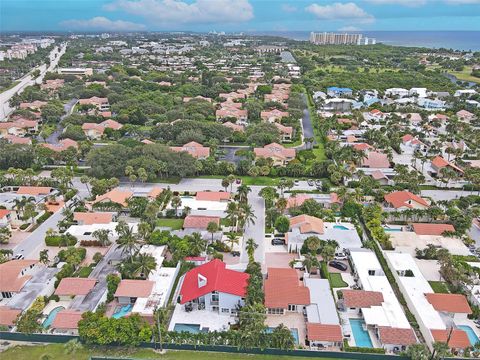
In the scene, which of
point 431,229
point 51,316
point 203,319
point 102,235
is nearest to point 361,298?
point 203,319

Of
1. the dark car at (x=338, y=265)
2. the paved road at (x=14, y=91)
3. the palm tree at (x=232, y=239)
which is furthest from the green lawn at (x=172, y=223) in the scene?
the paved road at (x=14, y=91)

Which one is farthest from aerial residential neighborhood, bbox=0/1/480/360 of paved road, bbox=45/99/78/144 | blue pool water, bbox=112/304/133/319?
blue pool water, bbox=112/304/133/319

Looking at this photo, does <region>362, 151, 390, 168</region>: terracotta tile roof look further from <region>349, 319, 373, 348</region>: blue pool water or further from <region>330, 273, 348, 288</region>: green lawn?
<region>349, 319, 373, 348</region>: blue pool water

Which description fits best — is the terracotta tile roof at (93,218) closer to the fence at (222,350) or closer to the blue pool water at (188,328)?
the fence at (222,350)

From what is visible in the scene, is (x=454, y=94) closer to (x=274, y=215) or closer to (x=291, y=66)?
(x=291, y=66)

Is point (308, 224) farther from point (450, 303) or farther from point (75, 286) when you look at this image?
point (75, 286)

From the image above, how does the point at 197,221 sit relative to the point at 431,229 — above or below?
below
